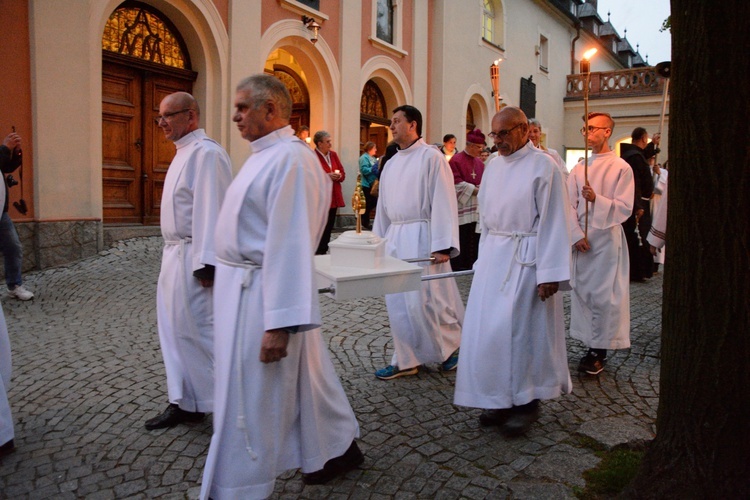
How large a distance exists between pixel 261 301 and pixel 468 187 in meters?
5.74

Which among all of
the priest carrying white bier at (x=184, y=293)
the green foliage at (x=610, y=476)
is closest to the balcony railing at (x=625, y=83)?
the priest carrying white bier at (x=184, y=293)

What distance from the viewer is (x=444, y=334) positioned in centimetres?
472

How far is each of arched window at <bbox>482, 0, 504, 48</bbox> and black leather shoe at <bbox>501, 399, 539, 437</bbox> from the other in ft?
59.4

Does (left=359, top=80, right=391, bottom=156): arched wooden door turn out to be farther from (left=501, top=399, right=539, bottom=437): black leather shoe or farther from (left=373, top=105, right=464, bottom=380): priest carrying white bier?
(left=501, top=399, right=539, bottom=437): black leather shoe

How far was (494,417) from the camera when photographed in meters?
3.65

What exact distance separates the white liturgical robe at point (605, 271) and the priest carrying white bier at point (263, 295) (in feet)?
9.63

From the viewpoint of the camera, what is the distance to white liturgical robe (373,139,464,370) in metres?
4.54

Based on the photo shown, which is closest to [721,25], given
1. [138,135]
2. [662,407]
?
[662,407]

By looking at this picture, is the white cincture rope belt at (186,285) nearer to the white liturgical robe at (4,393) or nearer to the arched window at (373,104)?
the white liturgical robe at (4,393)

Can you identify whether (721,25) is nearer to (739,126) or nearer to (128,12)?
(739,126)

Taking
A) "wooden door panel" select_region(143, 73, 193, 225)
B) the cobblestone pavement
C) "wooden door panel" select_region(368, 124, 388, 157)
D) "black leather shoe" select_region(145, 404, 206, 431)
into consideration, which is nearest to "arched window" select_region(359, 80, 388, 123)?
"wooden door panel" select_region(368, 124, 388, 157)

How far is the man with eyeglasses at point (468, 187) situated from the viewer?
7.96m

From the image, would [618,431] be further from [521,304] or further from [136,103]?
[136,103]

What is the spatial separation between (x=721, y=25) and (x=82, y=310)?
613 centimetres
